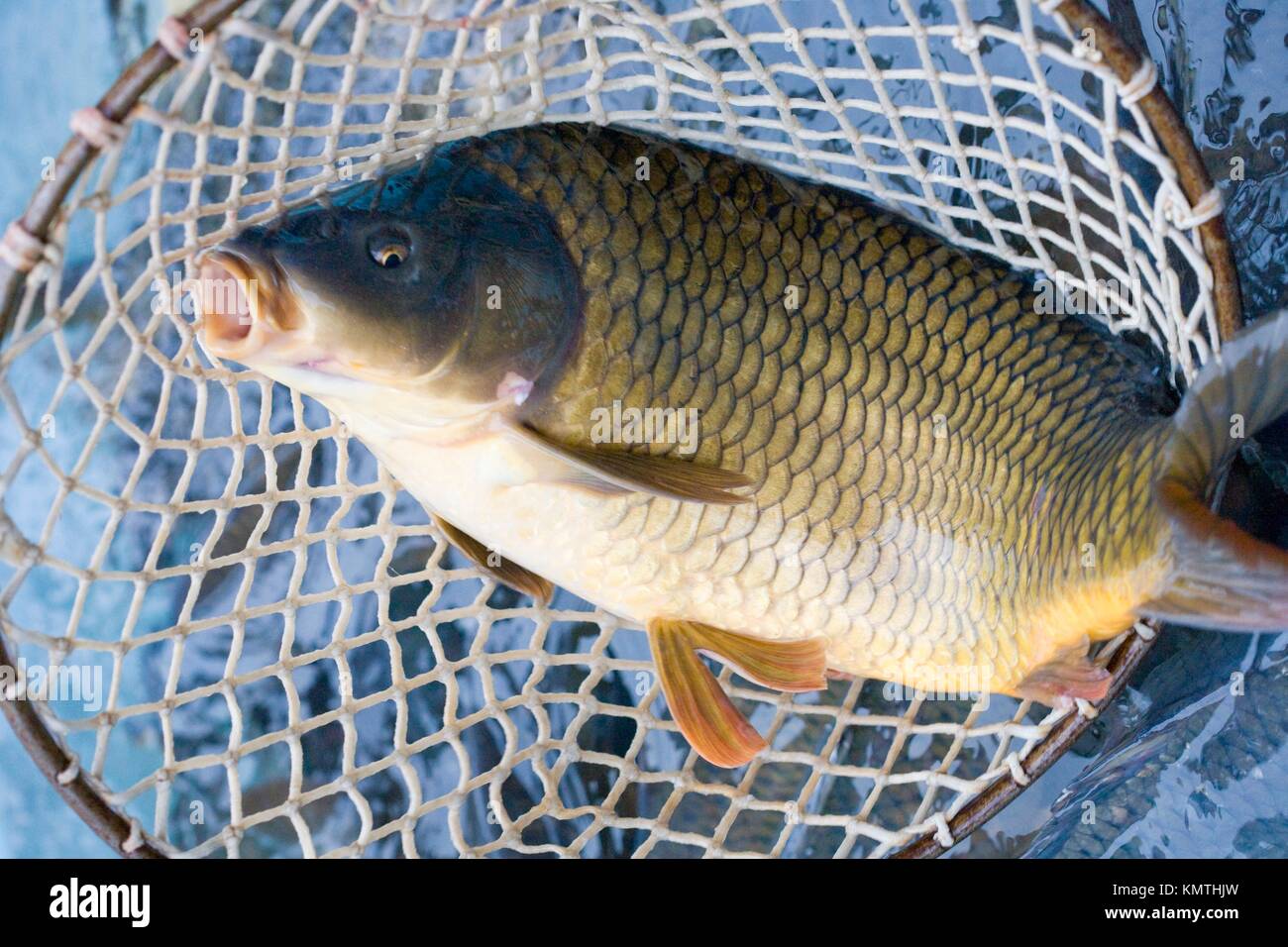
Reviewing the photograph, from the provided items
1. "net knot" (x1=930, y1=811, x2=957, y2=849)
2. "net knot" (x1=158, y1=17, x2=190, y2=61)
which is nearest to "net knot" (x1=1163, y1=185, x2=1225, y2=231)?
"net knot" (x1=930, y1=811, x2=957, y2=849)

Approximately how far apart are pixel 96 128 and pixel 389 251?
346 mm

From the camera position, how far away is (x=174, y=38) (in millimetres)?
1217

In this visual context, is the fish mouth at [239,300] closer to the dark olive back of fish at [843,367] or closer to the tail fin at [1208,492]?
the dark olive back of fish at [843,367]

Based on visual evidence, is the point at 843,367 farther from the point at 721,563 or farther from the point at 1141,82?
the point at 1141,82

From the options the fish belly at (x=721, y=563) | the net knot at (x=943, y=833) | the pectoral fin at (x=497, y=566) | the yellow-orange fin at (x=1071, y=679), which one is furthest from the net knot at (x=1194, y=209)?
the pectoral fin at (x=497, y=566)

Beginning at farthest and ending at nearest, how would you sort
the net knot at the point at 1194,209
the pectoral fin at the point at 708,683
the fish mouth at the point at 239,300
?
the pectoral fin at the point at 708,683
the net knot at the point at 1194,209
the fish mouth at the point at 239,300

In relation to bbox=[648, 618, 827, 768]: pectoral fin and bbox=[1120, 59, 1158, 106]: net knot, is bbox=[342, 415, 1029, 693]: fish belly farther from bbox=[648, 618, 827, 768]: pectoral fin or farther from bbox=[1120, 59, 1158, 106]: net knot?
bbox=[1120, 59, 1158, 106]: net knot

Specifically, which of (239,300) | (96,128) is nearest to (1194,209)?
(239,300)

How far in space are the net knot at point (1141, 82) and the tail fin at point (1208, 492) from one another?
35 cm

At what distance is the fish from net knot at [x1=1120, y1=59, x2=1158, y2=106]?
0.32 m

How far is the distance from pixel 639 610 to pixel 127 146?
1.60 meters

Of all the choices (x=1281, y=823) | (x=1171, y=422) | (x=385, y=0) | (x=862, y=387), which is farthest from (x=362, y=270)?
(x=1281, y=823)

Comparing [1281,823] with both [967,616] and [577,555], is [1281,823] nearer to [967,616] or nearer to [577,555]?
[967,616]

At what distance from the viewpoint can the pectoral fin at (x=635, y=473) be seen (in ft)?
4.55
